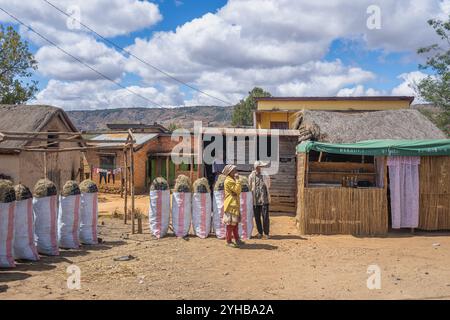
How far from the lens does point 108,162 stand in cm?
2358

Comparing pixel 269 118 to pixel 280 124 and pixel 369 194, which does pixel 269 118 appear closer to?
pixel 280 124

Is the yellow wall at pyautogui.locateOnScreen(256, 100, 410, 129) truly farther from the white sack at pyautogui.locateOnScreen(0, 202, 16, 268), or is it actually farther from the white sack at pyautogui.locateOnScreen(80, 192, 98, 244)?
the white sack at pyautogui.locateOnScreen(0, 202, 16, 268)

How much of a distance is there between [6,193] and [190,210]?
404 cm

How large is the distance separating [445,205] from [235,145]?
7.19m

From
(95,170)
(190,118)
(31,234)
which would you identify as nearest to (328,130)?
(31,234)

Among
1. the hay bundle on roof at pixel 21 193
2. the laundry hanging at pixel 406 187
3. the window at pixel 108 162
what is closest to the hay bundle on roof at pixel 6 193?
the hay bundle on roof at pixel 21 193

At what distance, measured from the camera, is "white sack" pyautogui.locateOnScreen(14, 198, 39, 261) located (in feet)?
23.7

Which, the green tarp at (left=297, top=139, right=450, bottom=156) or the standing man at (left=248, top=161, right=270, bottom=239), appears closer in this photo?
the standing man at (left=248, top=161, right=270, bottom=239)

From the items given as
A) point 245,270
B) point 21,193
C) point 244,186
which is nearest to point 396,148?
point 244,186

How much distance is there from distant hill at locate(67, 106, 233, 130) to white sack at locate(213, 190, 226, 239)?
362ft

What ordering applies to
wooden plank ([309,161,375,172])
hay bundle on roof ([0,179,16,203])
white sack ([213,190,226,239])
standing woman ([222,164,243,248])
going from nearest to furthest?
1. hay bundle on roof ([0,179,16,203])
2. standing woman ([222,164,243,248])
3. white sack ([213,190,226,239])
4. wooden plank ([309,161,375,172])

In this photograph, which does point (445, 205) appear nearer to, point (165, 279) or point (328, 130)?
point (328, 130)

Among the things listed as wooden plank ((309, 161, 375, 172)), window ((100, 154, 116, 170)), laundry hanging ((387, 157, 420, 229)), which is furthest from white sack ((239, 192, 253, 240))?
window ((100, 154, 116, 170))

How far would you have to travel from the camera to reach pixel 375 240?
976cm
